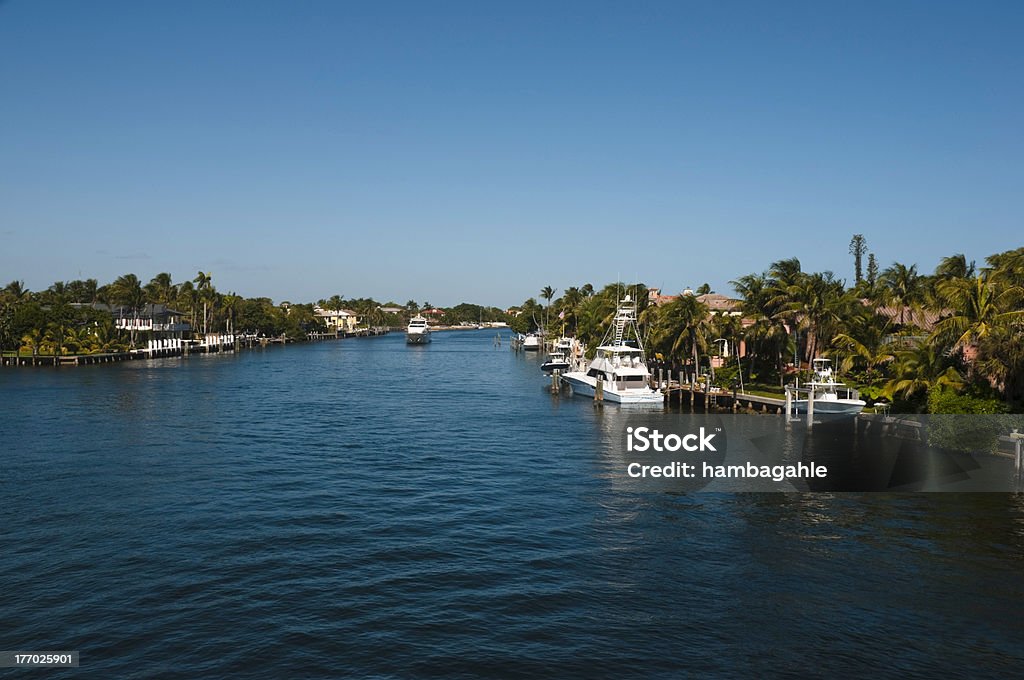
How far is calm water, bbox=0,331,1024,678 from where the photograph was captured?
2262 cm

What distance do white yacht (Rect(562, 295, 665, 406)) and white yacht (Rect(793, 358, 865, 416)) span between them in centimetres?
1574

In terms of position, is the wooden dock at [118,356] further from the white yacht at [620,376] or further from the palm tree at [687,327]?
the palm tree at [687,327]

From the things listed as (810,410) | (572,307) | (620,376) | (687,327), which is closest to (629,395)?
(620,376)

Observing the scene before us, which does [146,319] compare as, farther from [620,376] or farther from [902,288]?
[902,288]

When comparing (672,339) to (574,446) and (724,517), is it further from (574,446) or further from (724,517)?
(724,517)

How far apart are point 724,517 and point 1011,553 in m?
11.5

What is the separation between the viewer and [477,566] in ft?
97.9

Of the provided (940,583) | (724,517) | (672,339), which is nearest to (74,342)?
(672,339)

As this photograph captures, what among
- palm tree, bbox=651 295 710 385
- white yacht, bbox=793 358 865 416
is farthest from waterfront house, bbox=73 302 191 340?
white yacht, bbox=793 358 865 416

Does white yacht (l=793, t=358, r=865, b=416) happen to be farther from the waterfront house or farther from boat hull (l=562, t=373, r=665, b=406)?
the waterfront house

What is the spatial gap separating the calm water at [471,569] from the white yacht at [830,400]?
20914 millimetres

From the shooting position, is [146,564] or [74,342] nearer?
[146,564]

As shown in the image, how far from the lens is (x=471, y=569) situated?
29.5 meters

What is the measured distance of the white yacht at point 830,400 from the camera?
60594 mm
